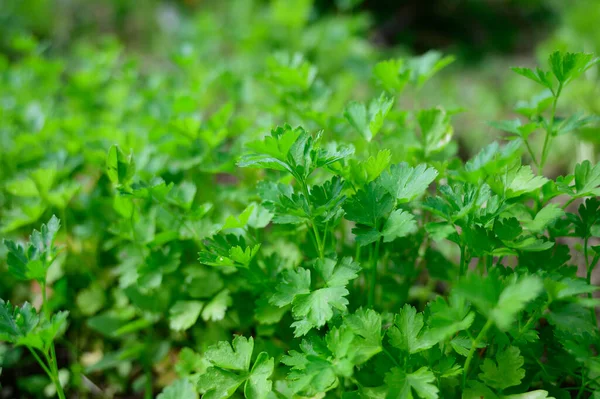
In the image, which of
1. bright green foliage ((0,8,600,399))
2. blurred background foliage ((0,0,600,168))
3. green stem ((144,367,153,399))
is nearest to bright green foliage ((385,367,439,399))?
bright green foliage ((0,8,600,399))

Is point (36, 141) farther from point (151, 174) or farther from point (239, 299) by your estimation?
point (239, 299)

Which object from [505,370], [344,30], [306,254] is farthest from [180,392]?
[344,30]

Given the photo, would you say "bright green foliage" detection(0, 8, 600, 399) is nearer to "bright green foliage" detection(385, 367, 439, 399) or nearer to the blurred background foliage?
"bright green foliage" detection(385, 367, 439, 399)

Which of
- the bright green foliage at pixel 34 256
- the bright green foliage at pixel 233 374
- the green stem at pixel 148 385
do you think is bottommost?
the green stem at pixel 148 385

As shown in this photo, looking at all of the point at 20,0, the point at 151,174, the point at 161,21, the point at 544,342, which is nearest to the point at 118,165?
the point at 151,174

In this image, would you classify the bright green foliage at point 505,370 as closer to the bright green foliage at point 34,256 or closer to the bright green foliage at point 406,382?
the bright green foliage at point 406,382

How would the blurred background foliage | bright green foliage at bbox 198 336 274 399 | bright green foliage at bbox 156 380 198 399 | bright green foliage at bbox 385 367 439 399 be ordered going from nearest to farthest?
bright green foliage at bbox 385 367 439 399 → bright green foliage at bbox 198 336 274 399 → bright green foliage at bbox 156 380 198 399 → the blurred background foliage

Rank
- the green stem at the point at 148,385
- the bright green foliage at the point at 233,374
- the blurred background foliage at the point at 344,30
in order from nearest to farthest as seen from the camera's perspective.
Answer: the bright green foliage at the point at 233,374, the green stem at the point at 148,385, the blurred background foliage at the point at 344,30

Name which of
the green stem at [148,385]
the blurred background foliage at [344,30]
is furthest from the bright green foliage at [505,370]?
the blurred background foliage at [344,30]

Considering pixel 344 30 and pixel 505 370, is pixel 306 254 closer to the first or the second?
pixel 505 370

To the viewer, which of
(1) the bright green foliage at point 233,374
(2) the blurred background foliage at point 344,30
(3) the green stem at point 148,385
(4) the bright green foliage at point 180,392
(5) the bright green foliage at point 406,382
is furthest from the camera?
(2) the blurred background foliage at point 344,30

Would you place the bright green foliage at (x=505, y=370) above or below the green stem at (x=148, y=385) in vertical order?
above
